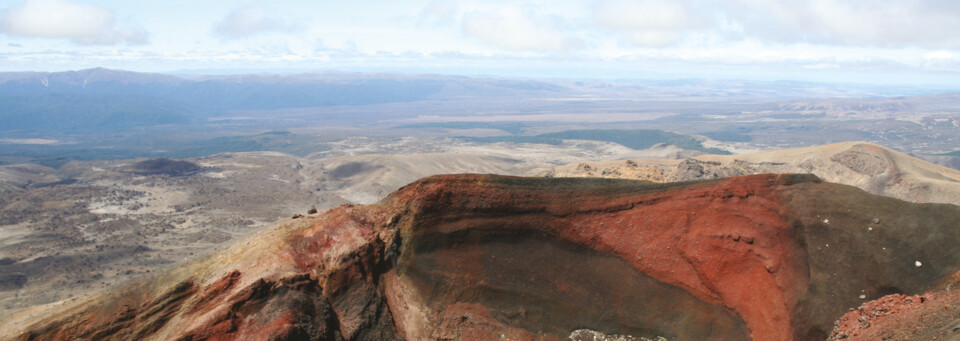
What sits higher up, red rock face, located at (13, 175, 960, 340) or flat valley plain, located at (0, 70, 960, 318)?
red rock face, located at (13, 175, 960, 340)

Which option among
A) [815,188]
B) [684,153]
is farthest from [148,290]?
[684,153]

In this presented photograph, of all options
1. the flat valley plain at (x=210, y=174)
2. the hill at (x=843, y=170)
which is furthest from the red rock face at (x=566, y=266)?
the hill at (x=843, y=170)

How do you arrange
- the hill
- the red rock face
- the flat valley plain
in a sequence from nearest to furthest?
the red rock face → the hill → the flat valley plain

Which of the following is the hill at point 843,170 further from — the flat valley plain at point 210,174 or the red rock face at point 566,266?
the flat valley plain at point 210,174

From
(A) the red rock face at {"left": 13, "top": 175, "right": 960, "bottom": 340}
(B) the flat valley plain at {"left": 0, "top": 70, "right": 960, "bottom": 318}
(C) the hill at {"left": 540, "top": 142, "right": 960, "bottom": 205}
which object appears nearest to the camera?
(A) the red rock face at {"left": 13, "top": 175, "right": 960, "bottom": 340}

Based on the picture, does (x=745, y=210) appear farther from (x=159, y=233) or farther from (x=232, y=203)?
(x=232, y=203)

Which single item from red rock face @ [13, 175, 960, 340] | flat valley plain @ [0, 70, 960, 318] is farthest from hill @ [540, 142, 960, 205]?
flat valley plain @ [0, 70, 960, 318]

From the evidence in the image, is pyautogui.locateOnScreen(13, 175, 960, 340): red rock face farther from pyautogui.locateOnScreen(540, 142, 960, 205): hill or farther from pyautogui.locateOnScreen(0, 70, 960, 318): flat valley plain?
pyautogui.locateOnScreen(540, 142, 960, 205): hill

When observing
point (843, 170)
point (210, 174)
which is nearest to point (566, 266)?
point (843, 170)
